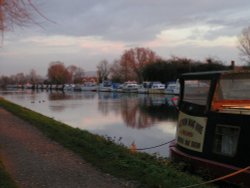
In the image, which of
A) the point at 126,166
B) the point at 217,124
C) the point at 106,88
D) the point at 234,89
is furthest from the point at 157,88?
the point at 126,166

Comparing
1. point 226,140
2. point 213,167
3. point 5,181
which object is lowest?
point 213,167

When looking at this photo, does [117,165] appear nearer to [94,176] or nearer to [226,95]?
[94,176]

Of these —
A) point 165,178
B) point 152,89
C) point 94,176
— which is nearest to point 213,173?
point 165,178

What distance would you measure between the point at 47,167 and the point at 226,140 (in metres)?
4.78

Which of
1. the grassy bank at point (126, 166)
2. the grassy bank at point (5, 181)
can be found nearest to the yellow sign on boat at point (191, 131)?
the grassy bank at point (126, 166)

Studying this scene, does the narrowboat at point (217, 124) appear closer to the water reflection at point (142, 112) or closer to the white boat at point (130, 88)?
the water reflection at point (142, 112)

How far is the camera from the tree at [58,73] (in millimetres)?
178750

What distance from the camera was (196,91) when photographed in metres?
11.9

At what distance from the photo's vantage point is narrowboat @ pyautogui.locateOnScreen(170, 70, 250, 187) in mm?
10055

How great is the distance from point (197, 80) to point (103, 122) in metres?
19.6

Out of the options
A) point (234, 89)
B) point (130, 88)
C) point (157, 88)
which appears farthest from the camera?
point (130, 88)

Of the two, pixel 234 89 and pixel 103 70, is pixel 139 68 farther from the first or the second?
pixel 234 89

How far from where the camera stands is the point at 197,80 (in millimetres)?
11812

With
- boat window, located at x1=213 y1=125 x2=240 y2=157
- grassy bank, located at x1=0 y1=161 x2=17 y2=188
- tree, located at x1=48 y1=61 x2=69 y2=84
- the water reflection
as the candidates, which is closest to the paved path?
grassy bank, located at x1=0 y1=161 x2=17 y2=188
